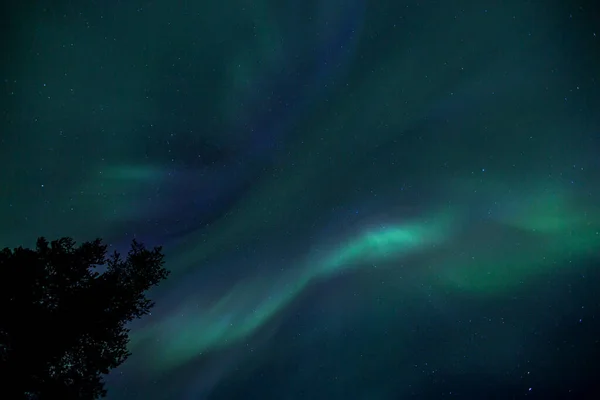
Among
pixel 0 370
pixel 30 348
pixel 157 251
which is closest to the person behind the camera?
pixel 0 370

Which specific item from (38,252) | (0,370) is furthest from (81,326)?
(38,252)

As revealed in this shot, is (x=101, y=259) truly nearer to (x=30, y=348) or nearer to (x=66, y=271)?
(x=66, y=271)

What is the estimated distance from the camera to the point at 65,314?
30.3 ft

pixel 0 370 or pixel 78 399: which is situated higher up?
pixel 0 370

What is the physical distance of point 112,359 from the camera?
10.3 metres

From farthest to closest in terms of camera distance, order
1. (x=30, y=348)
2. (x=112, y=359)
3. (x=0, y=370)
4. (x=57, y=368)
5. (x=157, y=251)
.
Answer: (x=157, y=251) < (x=112, y=359) < (x=57, y=368) < (x=30, y=348) < (x=0, y=370)

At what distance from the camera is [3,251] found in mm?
9320

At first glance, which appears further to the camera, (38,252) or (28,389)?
(38,252)

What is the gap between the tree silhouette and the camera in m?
8.66

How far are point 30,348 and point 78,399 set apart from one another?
1.94m

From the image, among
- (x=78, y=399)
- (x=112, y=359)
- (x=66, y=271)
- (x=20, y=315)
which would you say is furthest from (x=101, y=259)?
(x=78, y=399)

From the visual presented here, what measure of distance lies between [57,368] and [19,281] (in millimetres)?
2546

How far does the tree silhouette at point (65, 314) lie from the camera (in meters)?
8.66

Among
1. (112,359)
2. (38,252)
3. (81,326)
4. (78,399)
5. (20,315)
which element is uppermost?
(38,252)
